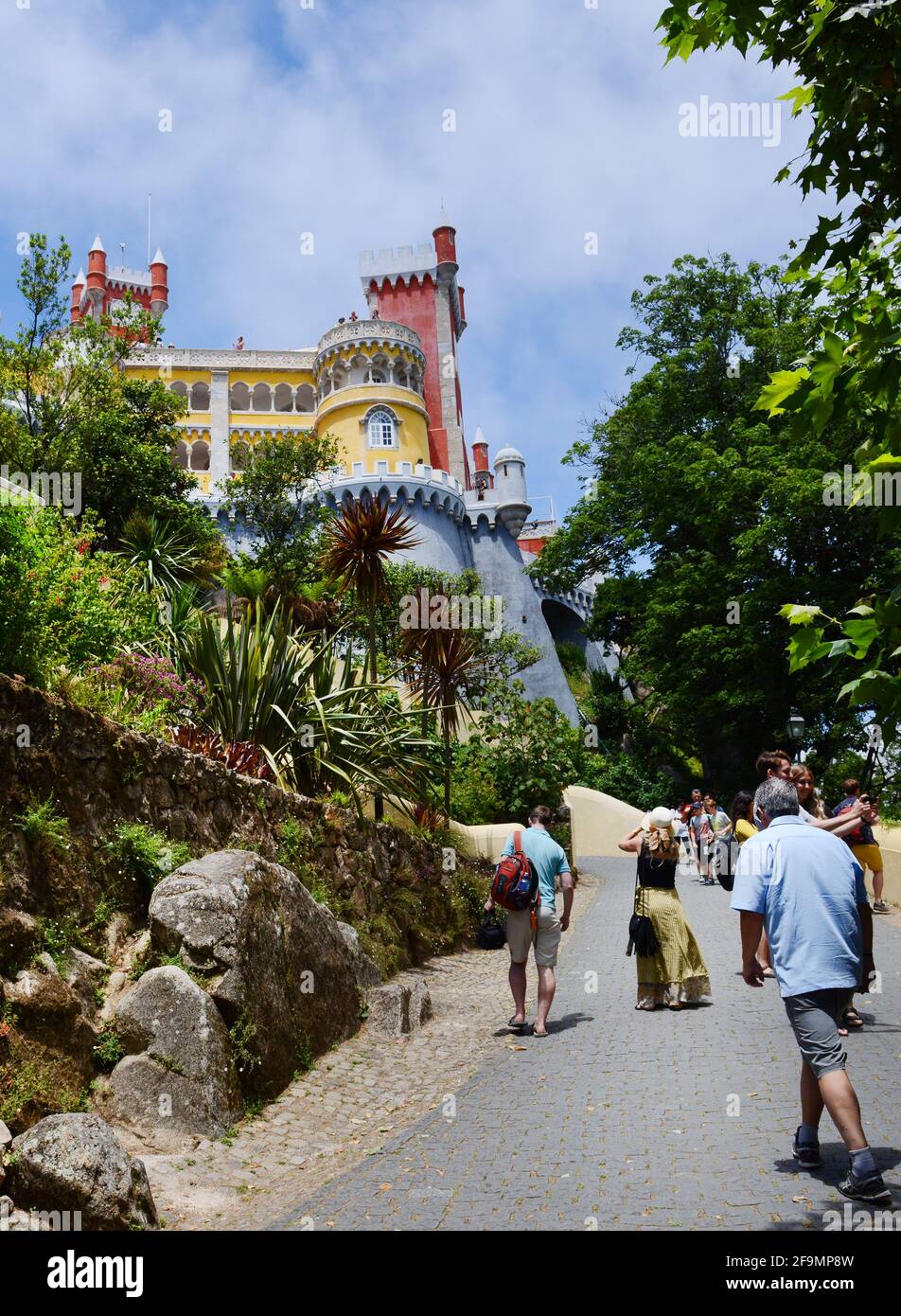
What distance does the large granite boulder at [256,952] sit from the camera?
6664 mm

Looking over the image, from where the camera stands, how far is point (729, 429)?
28.9 meters

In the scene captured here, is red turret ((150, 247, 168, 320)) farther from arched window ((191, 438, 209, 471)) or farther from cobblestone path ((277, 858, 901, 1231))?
cobblestone path ((277, 858, 901, 1231))

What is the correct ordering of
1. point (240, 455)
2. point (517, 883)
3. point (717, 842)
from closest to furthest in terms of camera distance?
point (517, 883), point (717, 842), point (240, 455)

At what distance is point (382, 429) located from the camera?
4722cm

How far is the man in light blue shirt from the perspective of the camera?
4590mm

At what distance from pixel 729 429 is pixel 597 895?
15117 mm

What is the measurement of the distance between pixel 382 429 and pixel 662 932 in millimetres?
40614

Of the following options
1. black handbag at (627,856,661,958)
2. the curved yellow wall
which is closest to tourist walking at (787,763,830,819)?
black handbag at (627,856,661,958)

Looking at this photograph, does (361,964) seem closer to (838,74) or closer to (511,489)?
(838,74)

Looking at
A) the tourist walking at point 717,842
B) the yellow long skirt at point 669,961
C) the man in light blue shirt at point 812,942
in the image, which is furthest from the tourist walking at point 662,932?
the tourist walking at point 717,842

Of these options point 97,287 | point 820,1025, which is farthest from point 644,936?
point 97,287

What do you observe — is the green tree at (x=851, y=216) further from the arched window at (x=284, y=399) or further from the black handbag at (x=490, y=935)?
the arched window at (x=284, y=399)

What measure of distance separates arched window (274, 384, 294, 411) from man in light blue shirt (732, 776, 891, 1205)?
2139 inches
